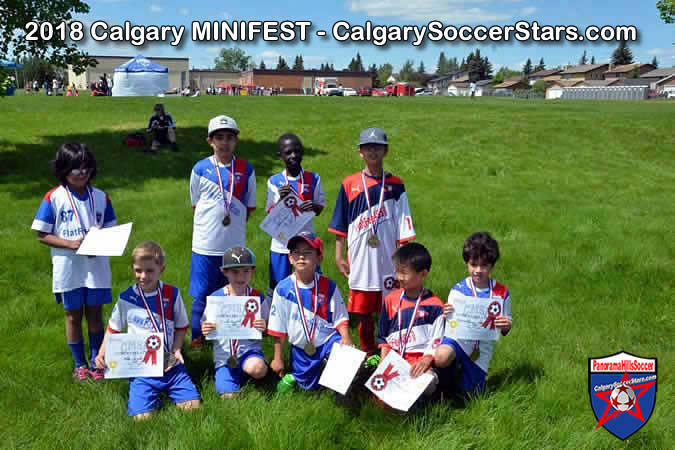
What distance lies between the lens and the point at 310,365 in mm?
4203

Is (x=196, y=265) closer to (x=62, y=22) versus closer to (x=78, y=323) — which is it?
(x=78, y=323)

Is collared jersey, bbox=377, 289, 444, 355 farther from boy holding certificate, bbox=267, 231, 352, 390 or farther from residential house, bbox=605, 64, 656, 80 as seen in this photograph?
residential house, bbox=605, 64, 656, 80

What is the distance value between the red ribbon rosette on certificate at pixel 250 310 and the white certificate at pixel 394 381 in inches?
42.1

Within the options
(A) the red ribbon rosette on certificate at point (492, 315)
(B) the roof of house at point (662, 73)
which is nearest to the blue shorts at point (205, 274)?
(A) the red ribbon rosette on certificate at point (492, 315)

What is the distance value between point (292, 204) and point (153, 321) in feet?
5.42

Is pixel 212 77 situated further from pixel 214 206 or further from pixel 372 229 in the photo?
pixel 372 229

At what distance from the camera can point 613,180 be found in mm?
13922

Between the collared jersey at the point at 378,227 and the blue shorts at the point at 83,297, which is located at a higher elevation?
the collared jersey at the point at 378,227

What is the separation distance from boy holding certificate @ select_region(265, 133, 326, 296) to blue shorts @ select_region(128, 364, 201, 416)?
142 cm

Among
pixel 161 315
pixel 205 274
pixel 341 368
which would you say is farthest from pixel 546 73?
pixel 161 315

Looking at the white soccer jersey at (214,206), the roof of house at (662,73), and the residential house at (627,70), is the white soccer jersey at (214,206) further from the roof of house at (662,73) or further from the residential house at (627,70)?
the residential house at (627,70)

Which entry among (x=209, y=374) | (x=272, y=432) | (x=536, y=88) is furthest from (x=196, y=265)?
(x=536, y=88)

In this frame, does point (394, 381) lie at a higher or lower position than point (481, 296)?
lower

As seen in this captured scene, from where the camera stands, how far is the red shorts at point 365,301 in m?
4.88
